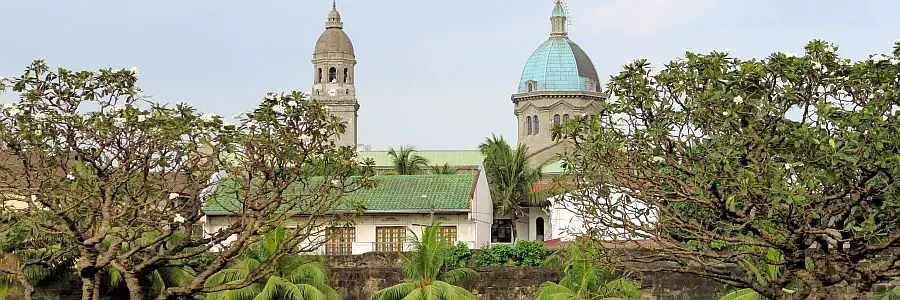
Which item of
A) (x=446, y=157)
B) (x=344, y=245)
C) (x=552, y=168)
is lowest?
(x=344, y=245)

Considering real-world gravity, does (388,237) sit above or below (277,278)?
above

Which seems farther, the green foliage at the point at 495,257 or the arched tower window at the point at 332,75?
the arched tower window at the point at 332,75

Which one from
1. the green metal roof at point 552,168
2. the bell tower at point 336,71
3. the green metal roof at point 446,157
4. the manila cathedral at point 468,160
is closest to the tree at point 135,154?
the manila cathedral at point 468,160

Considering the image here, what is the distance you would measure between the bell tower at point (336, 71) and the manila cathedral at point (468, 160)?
62mm

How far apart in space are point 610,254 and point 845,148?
4.27m

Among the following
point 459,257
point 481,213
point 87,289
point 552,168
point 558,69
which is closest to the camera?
point 87,289

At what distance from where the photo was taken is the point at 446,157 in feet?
266

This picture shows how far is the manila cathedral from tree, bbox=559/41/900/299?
18150 millimetres

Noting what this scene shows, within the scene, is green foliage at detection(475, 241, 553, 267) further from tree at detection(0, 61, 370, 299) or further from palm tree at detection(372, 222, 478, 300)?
tree at detection(0, 61, 370, 299)

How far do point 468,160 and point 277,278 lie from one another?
54.9 meters

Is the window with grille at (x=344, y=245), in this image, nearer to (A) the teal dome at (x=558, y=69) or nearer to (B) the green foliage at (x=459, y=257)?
(B) the green foliage at (x=459, y=257)

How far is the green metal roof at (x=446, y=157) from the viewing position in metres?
78.5

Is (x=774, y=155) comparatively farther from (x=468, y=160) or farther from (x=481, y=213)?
(x=468, y=160)

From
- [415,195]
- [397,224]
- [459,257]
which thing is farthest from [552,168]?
[459,257]
